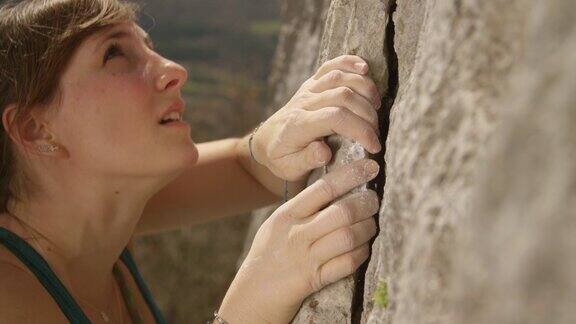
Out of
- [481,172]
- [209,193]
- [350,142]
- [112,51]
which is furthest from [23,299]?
[481,172]

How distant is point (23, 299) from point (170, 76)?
Answer: 2.34 feet

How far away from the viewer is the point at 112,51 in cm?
260

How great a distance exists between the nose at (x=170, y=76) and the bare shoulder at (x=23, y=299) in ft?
2.05

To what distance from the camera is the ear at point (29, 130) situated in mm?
2621

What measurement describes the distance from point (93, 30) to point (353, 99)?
106 cm

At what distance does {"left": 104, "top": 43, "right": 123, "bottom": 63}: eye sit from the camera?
8.50ft

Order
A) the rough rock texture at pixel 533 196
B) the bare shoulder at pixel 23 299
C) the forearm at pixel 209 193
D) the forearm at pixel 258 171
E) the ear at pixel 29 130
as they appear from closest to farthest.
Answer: the rough rock texture at pixel 533 196
the bare shoulder at pixel 23 299
the ear at pixel 29 130
the forearm at pixel 258 171
the forearm at pixel 209 193

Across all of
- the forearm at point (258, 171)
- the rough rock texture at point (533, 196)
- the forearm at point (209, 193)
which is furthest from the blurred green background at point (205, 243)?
the rough rock texture at point (533, 196)

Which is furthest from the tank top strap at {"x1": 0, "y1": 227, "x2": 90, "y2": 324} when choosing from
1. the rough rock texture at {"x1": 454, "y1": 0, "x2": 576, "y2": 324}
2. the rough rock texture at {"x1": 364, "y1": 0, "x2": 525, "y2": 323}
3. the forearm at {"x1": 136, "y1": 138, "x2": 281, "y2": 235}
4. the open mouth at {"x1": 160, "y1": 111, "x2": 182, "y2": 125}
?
the rough rock texture at {"x1": 454, "y1": 0, "x2": 576, "y2": 324}

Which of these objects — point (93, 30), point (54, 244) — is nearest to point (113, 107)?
point (93, 30)

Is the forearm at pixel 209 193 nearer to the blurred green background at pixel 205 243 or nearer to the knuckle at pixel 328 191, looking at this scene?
the knuckle at pixel 328 191

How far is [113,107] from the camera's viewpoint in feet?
8.29

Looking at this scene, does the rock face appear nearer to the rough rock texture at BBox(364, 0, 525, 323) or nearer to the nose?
the rough rock texture at BBox(364, 0, 525, 323)

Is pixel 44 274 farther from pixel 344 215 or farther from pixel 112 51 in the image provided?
pixel 344 215
